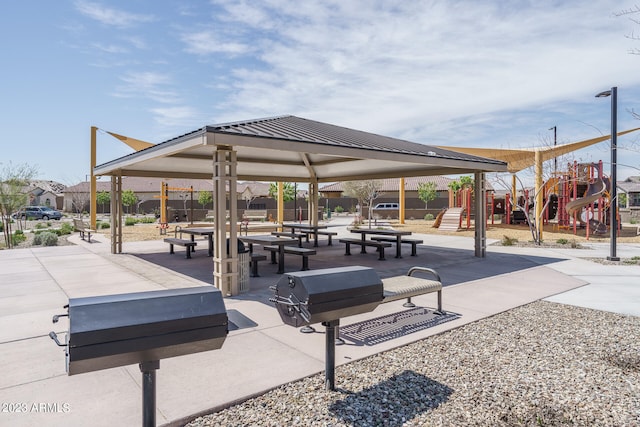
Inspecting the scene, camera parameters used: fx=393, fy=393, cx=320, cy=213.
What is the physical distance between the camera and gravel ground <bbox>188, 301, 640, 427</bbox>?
294 cm

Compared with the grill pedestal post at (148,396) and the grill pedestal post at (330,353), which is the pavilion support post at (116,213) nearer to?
the grill pedestal post at (330,353)

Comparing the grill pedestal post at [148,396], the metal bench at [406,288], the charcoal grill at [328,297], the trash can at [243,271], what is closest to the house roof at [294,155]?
the trash can at [243,271]

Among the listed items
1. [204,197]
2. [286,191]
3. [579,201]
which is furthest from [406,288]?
[286,191]

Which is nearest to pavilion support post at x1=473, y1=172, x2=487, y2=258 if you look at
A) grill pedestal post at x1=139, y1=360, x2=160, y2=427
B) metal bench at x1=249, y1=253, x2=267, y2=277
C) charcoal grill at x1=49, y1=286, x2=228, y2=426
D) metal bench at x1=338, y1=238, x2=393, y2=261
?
metal bench at x1=338, y1=238, x2=393, y2=261

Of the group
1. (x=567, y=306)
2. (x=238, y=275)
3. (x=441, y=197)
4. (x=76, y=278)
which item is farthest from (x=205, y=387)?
(x=441, y=197)

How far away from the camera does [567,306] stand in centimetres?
612

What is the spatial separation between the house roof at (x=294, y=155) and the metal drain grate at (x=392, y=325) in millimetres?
3101

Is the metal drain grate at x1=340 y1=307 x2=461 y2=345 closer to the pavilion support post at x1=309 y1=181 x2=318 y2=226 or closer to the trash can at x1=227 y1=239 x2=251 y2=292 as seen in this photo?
the trash can at x1=227 y1=239 x2=251 y2=292

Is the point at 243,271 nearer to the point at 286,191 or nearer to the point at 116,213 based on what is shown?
the point at 116,213

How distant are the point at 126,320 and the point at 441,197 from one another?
45.5 m

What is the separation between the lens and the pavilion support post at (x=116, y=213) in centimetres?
1235

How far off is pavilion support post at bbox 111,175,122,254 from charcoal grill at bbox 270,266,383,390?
11009 mm

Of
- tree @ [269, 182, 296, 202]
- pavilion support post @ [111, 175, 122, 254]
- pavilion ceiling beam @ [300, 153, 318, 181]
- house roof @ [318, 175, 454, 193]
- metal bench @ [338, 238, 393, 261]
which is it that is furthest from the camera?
house roof @ [318, 175, 454, 193]

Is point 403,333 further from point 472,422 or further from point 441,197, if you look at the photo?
point 441,197
